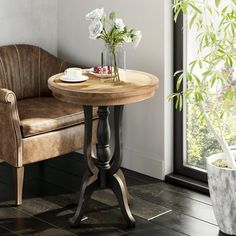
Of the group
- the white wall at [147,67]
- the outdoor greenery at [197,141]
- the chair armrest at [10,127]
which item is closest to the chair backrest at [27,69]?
the white wall at [147,67]

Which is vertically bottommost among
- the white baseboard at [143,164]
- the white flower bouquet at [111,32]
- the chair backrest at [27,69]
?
the white baseboard at [143,164]

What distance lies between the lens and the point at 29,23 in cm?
451

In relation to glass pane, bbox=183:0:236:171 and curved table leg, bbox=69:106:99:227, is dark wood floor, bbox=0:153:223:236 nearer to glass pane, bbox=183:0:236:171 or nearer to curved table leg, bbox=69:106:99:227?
curved table leg, bbox=69:106:99:227

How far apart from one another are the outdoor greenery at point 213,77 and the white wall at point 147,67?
195 mm

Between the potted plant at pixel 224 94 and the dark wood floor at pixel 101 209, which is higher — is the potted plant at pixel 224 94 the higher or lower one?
the higher one

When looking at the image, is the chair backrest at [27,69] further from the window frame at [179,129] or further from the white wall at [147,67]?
the window frame at [179,129]

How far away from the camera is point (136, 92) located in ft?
10.6

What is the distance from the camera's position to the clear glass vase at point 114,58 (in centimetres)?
337

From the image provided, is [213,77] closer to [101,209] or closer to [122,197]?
[122,197]

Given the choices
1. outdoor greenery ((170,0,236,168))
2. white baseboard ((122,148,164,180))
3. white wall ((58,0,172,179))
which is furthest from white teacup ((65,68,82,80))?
white baseboard ((122,148,164,180))

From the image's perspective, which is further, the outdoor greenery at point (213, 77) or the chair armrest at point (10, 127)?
the chair armrest at point (10, 127)

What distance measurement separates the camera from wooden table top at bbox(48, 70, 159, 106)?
3166 mm

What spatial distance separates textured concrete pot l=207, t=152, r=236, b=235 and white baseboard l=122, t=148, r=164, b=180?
31.8 inches

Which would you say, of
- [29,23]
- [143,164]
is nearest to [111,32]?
[143,164]
